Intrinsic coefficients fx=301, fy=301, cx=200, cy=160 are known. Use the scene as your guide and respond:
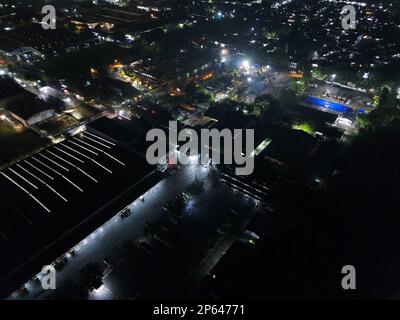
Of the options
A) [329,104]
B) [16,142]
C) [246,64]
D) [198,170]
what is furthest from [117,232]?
[246,64]

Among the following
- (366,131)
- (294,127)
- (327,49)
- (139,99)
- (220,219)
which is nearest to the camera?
(220,219)

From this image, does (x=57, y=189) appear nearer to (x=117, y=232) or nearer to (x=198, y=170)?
(x=117, y=232)

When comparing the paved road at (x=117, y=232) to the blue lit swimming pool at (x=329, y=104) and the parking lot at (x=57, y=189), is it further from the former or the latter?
the blue lit swimming pool at (x=329, y=104)

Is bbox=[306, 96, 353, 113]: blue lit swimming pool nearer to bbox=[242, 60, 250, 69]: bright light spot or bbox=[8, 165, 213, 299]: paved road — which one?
bbox=[242, 60, 250, 69]: bright light spot

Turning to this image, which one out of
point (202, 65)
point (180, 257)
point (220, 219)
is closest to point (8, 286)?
point (180, 257)

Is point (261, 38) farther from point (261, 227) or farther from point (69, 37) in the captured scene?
point (261, 227)

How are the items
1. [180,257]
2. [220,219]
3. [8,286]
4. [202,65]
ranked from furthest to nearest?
[202,65] < [220,219] < [180,257] < [8,286]

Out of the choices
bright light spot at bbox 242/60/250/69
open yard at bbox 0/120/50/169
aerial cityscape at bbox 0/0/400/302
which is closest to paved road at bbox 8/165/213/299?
aerial cityscape at bbox 0/0/400/302

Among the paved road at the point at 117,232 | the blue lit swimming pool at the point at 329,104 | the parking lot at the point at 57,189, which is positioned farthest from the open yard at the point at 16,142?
the blue lit swimming pool at the point at 329,104

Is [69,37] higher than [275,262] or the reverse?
higher
